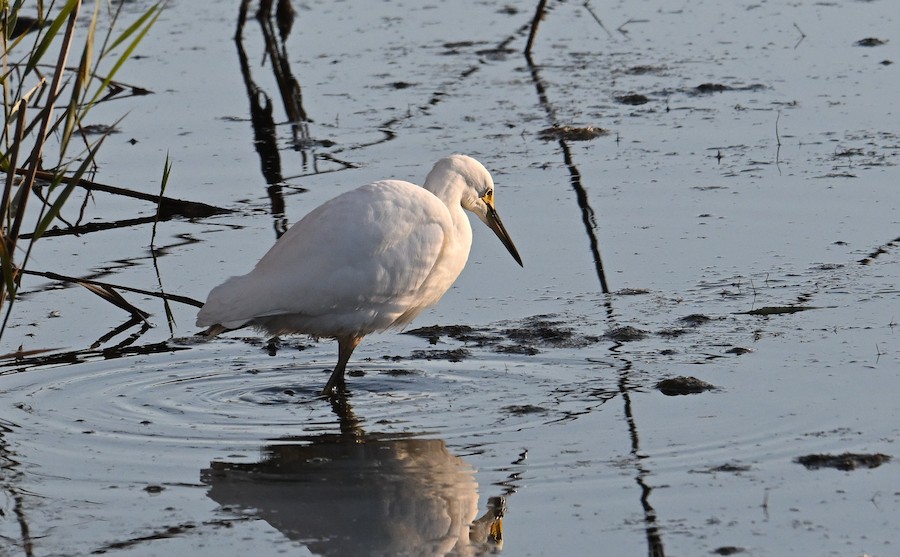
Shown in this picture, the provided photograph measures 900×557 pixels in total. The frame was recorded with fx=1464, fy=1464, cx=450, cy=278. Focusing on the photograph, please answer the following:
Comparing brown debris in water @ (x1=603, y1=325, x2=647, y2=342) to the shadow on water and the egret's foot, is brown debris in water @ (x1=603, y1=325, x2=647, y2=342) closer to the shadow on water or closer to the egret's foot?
the shadow on water

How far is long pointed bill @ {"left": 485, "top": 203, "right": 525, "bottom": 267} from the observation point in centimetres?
655

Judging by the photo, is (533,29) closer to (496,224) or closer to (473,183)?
(496,224)

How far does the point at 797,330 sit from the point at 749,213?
1.69 meters

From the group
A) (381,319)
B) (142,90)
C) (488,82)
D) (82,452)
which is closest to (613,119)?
(488,82)

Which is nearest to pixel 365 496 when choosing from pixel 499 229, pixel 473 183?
pixel 473 183

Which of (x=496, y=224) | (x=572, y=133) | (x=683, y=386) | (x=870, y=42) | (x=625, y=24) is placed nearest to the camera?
(x=683, y=386)

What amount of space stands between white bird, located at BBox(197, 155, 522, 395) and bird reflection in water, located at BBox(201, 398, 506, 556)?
542mm

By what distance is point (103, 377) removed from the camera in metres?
5.79

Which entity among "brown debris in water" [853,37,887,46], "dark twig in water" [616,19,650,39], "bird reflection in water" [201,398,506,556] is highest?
"bird reflection in water" [201,398,506,556]

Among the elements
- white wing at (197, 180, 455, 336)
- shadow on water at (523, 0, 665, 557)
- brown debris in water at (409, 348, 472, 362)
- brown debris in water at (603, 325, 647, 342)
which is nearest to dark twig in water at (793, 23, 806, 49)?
shadow on water at (523, 0, 665, 557)

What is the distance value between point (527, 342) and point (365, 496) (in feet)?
5.31

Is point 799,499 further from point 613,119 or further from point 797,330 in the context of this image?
point 613,119

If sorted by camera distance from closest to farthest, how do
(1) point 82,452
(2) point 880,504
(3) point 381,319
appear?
(2) point 880,504 < (1) point 82,452 < (3) point 381,319

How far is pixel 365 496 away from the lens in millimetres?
4574
